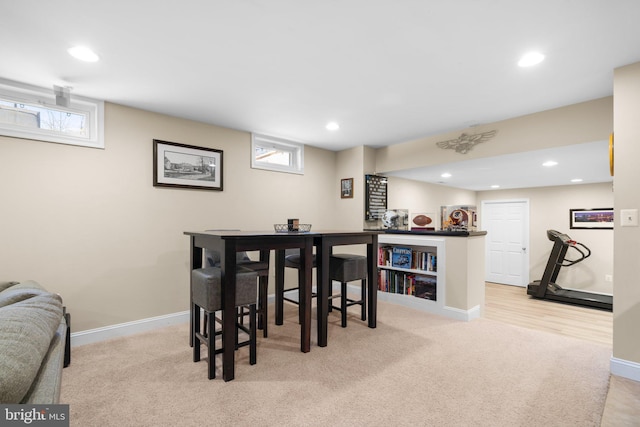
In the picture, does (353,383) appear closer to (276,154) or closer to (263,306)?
(263,306)

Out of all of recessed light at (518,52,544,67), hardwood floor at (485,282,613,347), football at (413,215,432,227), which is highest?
recessed light at (518,52,544,67)

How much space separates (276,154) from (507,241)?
569 cm

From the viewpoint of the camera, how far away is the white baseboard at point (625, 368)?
2209 mm

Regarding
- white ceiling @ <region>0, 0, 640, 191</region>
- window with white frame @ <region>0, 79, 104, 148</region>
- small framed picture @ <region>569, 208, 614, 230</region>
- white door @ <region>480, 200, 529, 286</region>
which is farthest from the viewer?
white door @ <region>480, 200, 529, 286</region>

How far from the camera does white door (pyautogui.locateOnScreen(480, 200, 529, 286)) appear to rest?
21.7 feet

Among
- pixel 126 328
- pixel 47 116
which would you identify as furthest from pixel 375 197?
pixel 47 116

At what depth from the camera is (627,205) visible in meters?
2.24

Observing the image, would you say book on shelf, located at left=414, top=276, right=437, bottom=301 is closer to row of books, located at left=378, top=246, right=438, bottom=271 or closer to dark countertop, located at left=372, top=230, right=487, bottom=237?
row of books, located at left=378, top=246, right=438, bottom=271

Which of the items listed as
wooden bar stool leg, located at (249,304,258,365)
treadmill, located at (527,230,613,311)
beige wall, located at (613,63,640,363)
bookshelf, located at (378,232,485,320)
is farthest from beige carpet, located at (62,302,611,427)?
treadmill, located at (527,230,613,311)

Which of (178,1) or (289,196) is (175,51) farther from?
(289,196)

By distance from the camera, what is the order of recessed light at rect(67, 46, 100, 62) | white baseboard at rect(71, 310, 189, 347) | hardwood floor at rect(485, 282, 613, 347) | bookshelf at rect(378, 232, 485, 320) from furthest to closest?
hardwood floor at rect(485, 282, 613, 347), bookshelf at rect(378, 232, 485, 320), white baseboard at rect(71, 310, 189, 347), recessed light at rect(67, 46, 100, 62)

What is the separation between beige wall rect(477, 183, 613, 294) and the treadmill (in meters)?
0.20

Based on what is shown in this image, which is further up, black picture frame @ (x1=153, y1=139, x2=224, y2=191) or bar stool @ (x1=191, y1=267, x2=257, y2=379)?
black picture frame @ (x1=153, y1=139, x2=224, y2=191)

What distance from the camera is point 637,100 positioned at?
86.9 inches
